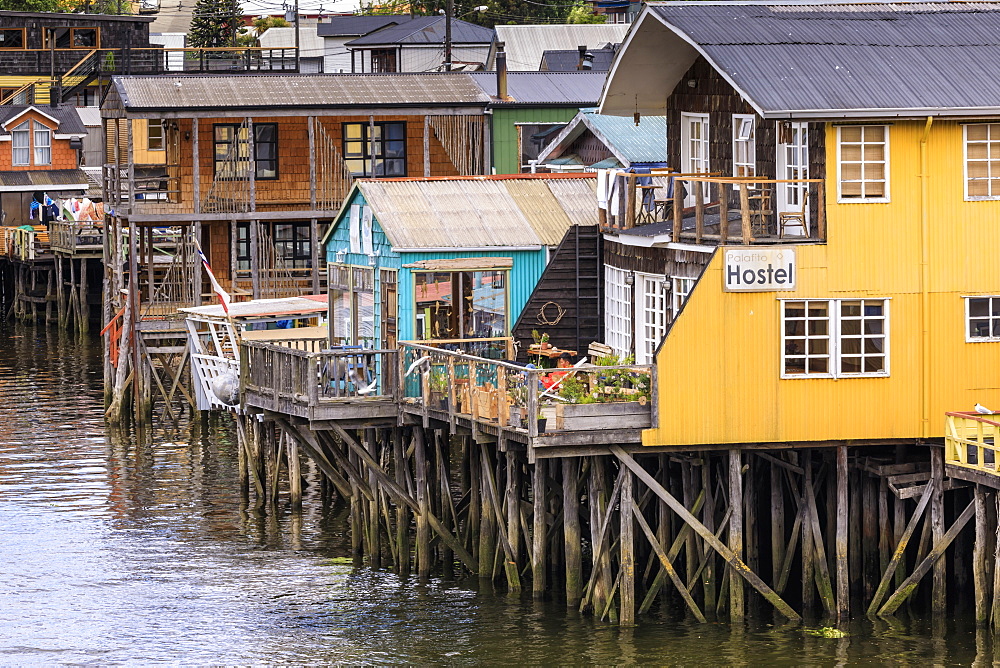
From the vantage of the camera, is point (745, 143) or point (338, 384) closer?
point (745, 143)

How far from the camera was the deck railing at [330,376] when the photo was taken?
34.3 m

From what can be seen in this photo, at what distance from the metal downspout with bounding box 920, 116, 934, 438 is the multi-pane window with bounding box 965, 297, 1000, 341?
2.24ft

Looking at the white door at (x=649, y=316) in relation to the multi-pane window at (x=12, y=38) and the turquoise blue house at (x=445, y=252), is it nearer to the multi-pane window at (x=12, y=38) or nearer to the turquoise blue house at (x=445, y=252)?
the turquoise blue house at (x=445, y=252)

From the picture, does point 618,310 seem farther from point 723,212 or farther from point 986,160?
point 986,160

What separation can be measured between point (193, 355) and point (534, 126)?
50.4 ft

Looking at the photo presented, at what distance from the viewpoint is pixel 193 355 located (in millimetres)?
46094

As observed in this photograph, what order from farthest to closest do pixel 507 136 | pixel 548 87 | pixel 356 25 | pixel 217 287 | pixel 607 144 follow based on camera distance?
pixel 356 25 < pixel 548 87 < pixel 507 136 < pixel 217 287 < pixel 607 144

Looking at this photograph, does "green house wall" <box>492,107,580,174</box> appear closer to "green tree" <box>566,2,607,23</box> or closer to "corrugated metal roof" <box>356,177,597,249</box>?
"corrugated metal roof" <box>356,177,597,249</box>

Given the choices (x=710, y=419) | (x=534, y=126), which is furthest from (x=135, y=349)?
(x=710, y=419)

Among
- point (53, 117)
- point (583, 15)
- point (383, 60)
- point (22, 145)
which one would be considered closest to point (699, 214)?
point (53, 117)

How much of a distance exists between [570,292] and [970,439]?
8.28 meters

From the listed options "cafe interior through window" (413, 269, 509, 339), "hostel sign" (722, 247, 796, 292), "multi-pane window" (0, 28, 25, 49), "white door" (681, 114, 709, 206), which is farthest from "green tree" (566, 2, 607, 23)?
"hostel sign" (722, 247, 796, 292)

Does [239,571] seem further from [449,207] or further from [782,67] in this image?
→ [782,67]

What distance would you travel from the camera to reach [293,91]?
55.0 metres
